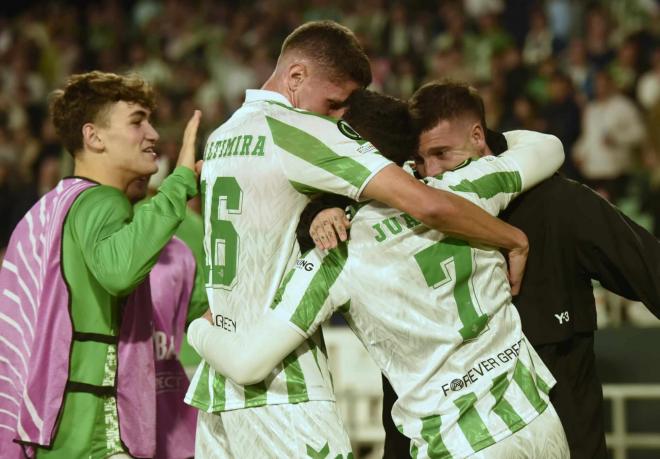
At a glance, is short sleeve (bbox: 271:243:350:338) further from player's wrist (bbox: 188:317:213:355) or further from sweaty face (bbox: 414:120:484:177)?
sweaty face (bbox: 414:120:484:177)

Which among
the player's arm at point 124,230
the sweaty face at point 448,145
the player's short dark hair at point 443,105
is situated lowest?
the player's arm at point 124,230

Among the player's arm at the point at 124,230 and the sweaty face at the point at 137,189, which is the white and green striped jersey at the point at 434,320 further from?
the sweaty face at the point at 137,189

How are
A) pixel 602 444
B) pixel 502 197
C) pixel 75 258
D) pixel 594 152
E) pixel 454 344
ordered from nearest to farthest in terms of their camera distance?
pixel 454 344
pixel 502 197
pixel 602 444
pixel 75 258
pixel 594 152

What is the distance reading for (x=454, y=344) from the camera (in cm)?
302

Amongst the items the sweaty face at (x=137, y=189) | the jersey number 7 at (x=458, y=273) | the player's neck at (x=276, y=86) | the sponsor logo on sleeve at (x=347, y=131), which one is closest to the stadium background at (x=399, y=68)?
the sweaty face at (x=137, y=189)

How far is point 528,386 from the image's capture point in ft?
10.1

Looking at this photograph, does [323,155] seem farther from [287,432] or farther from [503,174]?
[287,432]

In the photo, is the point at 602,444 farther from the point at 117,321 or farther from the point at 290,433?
the point at 117,321

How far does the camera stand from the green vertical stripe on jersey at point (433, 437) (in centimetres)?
300

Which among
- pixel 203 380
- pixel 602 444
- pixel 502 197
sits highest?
pixel 502 197

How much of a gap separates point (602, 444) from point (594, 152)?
19.9ft

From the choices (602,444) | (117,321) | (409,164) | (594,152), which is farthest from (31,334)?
(594,152)

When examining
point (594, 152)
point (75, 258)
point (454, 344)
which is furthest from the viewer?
point (594, 152)

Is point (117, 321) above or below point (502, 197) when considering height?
below
